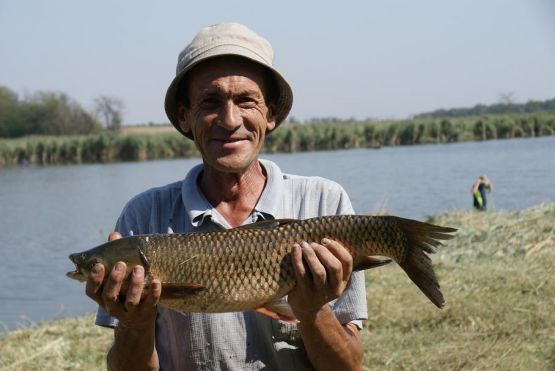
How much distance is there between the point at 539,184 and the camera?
21500 mm

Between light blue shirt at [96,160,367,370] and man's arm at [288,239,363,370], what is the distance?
0.37ft

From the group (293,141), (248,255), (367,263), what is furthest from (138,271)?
(293,141)

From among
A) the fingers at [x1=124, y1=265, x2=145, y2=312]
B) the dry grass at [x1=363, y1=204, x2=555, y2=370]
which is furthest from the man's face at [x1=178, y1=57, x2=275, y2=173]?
the dry grass at [x1=363, y1=204, x2=555, y2=370]

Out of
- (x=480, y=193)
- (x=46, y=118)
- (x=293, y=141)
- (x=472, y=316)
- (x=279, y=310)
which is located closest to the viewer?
(x=279, y=310)

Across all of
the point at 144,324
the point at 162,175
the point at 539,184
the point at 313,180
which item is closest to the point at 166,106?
the point at 313,180

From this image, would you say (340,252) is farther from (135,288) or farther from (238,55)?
(238,55)

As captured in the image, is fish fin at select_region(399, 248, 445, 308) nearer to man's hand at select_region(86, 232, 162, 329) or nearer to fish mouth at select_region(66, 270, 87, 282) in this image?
man's hand at select_region(86, 232, 162, 329)

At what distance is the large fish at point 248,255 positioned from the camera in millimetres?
2451

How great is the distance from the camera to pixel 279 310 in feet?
8.58

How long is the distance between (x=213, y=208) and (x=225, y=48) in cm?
59

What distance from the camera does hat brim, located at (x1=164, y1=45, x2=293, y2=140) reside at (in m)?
2.69

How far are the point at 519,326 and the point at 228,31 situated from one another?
3639 mm

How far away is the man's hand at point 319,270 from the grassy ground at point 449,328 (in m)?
2.61

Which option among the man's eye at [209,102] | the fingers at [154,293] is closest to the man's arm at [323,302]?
the fingers at [154,293]
